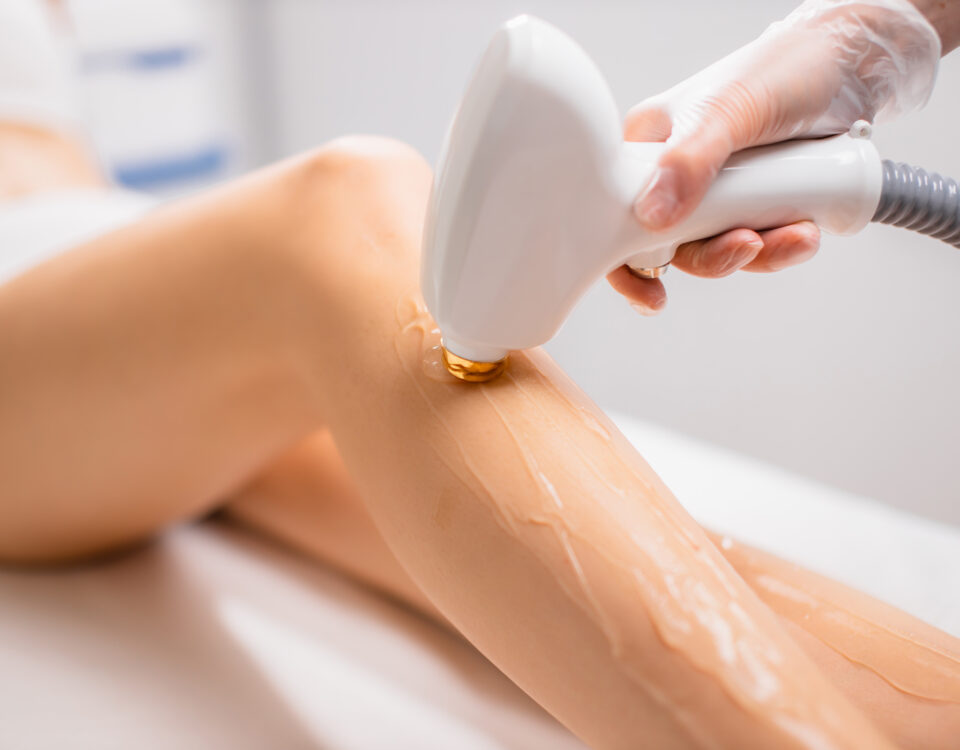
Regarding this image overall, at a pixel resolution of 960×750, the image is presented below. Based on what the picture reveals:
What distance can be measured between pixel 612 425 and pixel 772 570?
0.21 metres

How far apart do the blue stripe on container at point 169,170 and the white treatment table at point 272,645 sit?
129 cm

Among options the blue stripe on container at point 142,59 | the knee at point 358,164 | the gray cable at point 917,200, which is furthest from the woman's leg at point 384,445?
the blue stripe on container at point 142,59

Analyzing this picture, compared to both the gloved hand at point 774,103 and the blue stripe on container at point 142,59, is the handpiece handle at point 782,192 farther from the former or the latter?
the blue stripe on container at point 142,59

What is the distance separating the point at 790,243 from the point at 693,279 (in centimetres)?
74

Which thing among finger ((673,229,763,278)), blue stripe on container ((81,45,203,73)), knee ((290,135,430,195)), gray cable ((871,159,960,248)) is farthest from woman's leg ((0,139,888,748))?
blue stripe on container ((81,45,203,73))

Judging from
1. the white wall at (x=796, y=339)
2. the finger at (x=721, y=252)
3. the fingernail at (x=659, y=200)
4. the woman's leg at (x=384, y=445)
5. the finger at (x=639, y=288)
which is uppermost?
the fingernail at (x=659, y=200)

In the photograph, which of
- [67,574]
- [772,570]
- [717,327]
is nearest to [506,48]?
[772,570]

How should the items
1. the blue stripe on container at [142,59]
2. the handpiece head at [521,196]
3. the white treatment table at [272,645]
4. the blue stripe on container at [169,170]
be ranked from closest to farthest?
the handpiece head at [521,196] → the white treatment table at [272,645] → the blue stripe on container at [142,59] → the blue stripe on container at [169,170]

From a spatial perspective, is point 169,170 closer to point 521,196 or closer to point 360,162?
point 360,162

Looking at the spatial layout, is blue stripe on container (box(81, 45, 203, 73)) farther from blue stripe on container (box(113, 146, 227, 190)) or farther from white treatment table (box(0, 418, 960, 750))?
white treatment table (box(0, 418, 960, 750))

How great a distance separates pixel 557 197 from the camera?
1.39 ft

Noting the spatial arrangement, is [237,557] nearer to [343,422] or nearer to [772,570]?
[343,422]

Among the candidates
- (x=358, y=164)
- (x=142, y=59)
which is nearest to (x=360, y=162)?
(x=358, y=164)

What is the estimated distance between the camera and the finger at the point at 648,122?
0.55 meters
